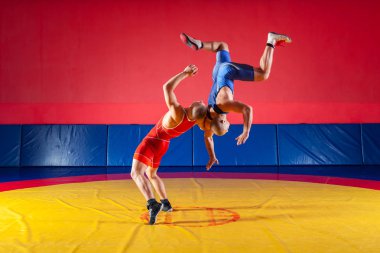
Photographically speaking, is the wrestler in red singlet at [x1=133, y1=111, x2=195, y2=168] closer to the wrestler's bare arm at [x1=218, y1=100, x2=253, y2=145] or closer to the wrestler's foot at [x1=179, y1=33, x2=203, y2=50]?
the wrestler's bare arm at [x1=218, y1=100, x2=253, y2=145]

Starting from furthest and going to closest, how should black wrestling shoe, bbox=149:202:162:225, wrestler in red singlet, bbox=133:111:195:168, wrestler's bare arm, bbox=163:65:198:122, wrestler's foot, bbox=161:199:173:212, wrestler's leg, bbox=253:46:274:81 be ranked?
wrestler's leg, bbox=253:46:274:81 → wrestler's foot, bbox=161:199:173:212 → wrestler in red singlet, bbox=133:111:195:168 → wrestler's bare arm, bbox=163:65:198:122 → black wrestling shoe, bbox=149:202:162:225

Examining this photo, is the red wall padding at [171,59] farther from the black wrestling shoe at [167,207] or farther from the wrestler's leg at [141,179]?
the wrestler's leg at [141,179]

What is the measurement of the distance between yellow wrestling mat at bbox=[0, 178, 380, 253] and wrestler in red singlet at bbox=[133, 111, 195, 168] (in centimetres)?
54

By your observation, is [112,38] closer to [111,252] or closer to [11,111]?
[11,111]

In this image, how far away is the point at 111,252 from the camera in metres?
2.30

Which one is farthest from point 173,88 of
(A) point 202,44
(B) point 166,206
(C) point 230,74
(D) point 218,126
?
(B) point 166,206

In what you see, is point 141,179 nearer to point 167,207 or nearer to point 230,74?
point 167,207

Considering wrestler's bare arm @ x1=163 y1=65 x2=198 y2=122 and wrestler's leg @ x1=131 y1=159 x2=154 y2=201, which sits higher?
wrestler's bare arm @ x1=163 y1=65 x2=198 y2=122

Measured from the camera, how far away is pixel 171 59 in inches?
329

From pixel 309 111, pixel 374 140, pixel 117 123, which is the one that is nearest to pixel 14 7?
pixel 117 123

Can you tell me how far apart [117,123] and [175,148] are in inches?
62.4

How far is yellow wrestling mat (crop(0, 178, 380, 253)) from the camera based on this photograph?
2.45 m

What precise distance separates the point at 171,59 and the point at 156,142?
5.11m

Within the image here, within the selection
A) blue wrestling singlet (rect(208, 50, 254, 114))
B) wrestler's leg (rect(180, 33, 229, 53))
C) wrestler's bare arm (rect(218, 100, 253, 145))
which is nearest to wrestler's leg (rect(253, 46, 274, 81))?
blue wrestling singlet (rect(208, 50, 254, 114))
